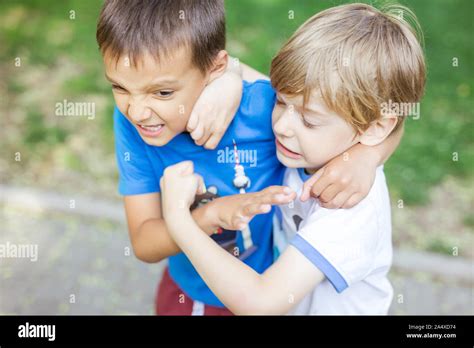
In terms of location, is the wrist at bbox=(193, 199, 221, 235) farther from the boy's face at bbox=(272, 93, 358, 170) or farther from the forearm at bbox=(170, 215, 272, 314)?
the boy's face at bbox=(272, 93, 358, 170)

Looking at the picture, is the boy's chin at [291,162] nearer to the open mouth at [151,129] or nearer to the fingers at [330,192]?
the fingers at [330,192]

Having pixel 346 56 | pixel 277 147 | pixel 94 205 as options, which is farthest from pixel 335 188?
pixel 94 205

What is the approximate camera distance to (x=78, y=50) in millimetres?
5836

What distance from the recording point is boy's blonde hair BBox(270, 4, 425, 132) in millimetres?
2098

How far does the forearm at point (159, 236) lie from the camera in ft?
7.13

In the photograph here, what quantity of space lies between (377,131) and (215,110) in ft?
1.81

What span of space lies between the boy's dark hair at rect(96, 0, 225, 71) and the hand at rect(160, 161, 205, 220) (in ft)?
1.11

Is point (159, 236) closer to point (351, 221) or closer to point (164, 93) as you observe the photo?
point (164, 93)

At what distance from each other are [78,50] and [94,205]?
190 centimetres

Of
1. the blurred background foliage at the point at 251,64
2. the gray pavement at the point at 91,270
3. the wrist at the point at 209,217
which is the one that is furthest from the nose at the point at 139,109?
the blurred background foliage at the point at 251,64

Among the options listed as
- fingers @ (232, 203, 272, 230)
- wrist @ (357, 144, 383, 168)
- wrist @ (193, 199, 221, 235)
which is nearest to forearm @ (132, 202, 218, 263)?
wrist @ (193, 199, 221, 235)

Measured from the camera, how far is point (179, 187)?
2176 millimetres

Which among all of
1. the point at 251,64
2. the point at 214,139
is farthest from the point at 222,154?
the point at 251,64

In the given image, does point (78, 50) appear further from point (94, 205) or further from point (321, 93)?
point (321, 93)
